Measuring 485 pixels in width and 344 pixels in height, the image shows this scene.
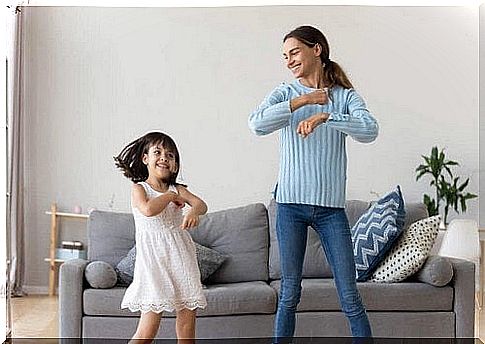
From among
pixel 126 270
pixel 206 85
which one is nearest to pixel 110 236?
pixel 126 270

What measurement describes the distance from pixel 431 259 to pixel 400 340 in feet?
1.29

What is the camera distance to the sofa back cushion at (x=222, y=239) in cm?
521

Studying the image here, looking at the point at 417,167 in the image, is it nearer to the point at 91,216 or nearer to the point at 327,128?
the point at 327,128

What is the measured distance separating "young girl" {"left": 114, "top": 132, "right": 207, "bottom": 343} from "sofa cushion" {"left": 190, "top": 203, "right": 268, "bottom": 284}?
2.09 ft

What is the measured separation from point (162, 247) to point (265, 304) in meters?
0.72

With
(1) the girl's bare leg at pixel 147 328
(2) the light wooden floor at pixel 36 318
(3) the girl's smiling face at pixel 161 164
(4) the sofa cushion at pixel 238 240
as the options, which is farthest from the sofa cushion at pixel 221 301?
(3) the girl's smiling face at pixel 161 164

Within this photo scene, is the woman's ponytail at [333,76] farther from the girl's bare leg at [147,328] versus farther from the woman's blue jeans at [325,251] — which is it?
the girl's bare leg at [147,328]

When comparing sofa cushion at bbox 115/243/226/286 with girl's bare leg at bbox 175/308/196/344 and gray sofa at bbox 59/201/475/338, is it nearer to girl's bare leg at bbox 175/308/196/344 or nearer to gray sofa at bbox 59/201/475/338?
gray sofa at bbox 59/201/475/338

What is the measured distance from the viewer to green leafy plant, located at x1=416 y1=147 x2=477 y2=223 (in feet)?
18.0

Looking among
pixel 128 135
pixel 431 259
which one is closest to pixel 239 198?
pixel 128 135

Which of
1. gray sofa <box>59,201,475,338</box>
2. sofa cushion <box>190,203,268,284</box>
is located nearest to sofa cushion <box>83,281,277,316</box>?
gray sofa <box>59,201,475,338</box>

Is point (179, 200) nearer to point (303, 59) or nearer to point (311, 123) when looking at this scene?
point (311, 123)

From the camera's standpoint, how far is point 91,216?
209 inches

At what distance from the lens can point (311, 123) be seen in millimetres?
4543
